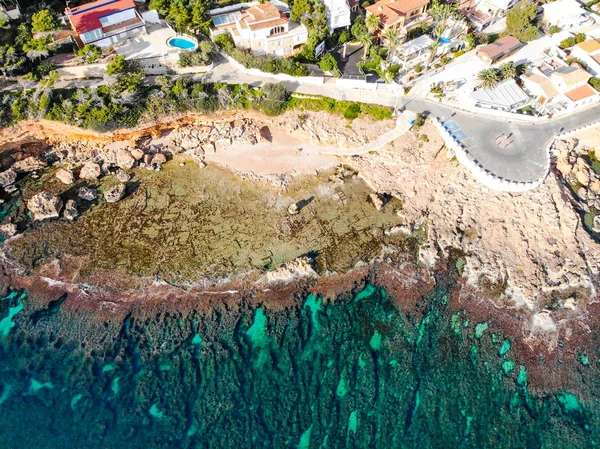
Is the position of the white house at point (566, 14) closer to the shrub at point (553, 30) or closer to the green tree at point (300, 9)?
the shrub at point (553, 30)

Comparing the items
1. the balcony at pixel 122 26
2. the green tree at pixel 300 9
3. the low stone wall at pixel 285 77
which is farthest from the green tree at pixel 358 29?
the balcony at pixel 122 26

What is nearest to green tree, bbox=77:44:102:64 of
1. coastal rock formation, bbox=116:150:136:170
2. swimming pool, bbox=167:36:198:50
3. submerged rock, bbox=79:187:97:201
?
swimming pool, bbox=167:36:198:50

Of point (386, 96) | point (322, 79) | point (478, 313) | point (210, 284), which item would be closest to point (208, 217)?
point (210, 284)

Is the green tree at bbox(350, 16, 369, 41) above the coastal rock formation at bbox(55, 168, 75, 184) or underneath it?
above

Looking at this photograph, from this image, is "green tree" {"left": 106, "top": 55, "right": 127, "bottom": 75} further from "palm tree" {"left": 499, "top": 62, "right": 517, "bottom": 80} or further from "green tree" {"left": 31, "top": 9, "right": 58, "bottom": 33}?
"palm tree" {"left": 499, "top": 62, "right": 517, "bottom": 80}

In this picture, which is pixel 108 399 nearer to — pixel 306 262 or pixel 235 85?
pixel 306 262

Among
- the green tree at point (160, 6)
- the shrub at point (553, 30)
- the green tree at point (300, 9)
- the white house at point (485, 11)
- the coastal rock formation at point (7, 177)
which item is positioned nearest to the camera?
the coastal rock formation at point (7, 177)

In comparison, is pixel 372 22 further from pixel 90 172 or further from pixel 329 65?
pixel 90 172
